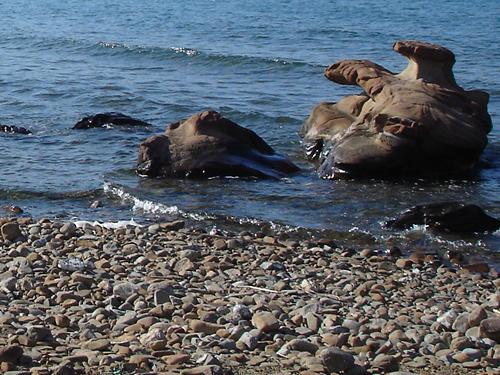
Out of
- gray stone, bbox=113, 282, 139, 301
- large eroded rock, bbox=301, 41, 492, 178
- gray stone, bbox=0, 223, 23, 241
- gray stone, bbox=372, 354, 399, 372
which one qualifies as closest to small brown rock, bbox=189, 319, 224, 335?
gray stone, bbox=113, 282, 139, 301

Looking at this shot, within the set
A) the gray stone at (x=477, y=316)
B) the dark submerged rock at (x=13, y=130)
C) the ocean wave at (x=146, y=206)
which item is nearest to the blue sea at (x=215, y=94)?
the ocean wave at (x=146, y=206)

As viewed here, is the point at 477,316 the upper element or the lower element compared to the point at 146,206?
upper

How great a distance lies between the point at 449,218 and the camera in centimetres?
1354

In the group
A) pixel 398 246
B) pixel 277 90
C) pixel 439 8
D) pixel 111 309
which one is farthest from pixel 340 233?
pixel 439 8

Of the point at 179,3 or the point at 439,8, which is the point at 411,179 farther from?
the point at 179,3

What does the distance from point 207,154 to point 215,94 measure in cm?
952

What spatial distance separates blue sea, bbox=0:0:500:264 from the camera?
14.8m

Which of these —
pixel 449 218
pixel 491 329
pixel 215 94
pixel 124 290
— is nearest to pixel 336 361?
pixel 491 329

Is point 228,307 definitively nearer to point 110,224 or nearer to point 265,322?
point 265,322

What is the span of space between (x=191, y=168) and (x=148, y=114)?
697 centimetres

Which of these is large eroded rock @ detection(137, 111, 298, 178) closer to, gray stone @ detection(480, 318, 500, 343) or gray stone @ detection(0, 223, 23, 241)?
gray stone @ detection(0, 223, 23, 241)

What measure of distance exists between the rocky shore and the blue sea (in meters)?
1.89

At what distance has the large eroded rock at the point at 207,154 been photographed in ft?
53.9

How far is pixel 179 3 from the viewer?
196 feet
